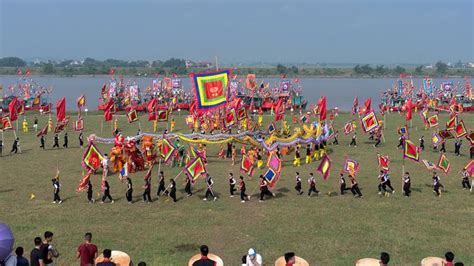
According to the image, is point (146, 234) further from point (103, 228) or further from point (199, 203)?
point (199, 203)

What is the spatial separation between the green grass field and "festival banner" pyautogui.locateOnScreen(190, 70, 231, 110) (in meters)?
4.65

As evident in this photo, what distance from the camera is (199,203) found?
23.2 meters

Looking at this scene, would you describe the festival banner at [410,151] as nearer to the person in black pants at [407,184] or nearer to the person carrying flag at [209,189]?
the person in black pants at [407,184]

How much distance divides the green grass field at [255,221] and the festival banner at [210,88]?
4652 mm

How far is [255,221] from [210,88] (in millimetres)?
9888

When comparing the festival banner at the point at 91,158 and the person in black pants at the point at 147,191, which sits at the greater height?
the festival banner at the point at 91,158

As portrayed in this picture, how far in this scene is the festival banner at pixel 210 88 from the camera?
27219 millimetres

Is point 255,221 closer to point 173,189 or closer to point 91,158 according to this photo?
point 173,189

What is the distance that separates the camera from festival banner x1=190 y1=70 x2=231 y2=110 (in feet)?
89.3

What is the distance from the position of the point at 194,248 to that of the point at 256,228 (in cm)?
325

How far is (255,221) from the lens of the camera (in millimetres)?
20438

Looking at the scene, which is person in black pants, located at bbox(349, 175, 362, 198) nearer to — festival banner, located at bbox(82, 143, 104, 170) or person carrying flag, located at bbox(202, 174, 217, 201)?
person carrying flag, located at bbox(202, 174, 217, 201)

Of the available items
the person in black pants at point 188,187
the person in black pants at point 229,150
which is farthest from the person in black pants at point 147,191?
the person in black pants at point 229,150

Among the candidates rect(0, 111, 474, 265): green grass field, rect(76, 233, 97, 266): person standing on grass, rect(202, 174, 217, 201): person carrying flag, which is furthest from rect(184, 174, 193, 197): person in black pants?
rect(76, 233, 97, 266): person standing on grass
